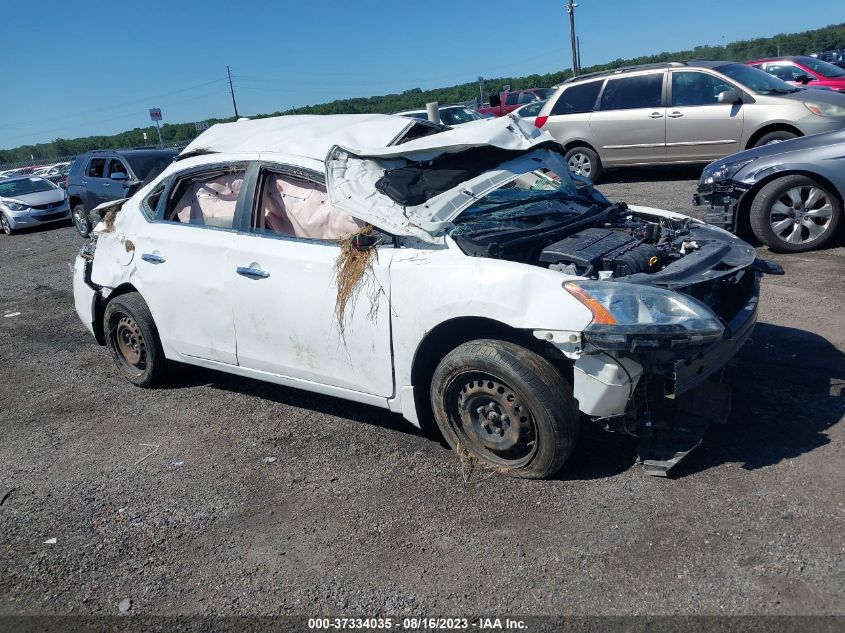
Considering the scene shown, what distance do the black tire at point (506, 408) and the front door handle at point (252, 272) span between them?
4.24ft

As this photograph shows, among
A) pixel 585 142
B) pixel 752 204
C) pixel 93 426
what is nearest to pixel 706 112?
pixel 585 142

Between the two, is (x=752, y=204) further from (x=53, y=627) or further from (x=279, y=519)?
(x=53, y=627)

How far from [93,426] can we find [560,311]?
3.50m

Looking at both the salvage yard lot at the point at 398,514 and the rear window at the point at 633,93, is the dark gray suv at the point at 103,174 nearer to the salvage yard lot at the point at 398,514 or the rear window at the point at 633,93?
the rear window at the point at 633,93

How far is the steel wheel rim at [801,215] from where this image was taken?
7309mm

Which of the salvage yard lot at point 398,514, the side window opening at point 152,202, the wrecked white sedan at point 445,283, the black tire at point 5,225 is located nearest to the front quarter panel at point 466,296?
the wrecked white sedan at point 445,283

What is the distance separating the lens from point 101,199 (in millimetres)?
15086

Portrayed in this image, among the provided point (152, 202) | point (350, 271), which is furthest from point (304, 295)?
point (152, 202)

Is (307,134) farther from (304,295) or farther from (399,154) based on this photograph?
(304,295)

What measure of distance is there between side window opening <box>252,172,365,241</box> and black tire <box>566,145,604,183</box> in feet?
30.2

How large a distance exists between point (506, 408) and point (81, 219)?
1409 cm

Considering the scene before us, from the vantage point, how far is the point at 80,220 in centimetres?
1551

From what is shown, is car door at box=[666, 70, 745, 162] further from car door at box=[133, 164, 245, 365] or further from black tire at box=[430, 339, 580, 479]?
black tire at box=[430, 339, 580, 479]

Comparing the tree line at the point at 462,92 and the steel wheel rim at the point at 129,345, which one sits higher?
the tree line at the point at 462,92
